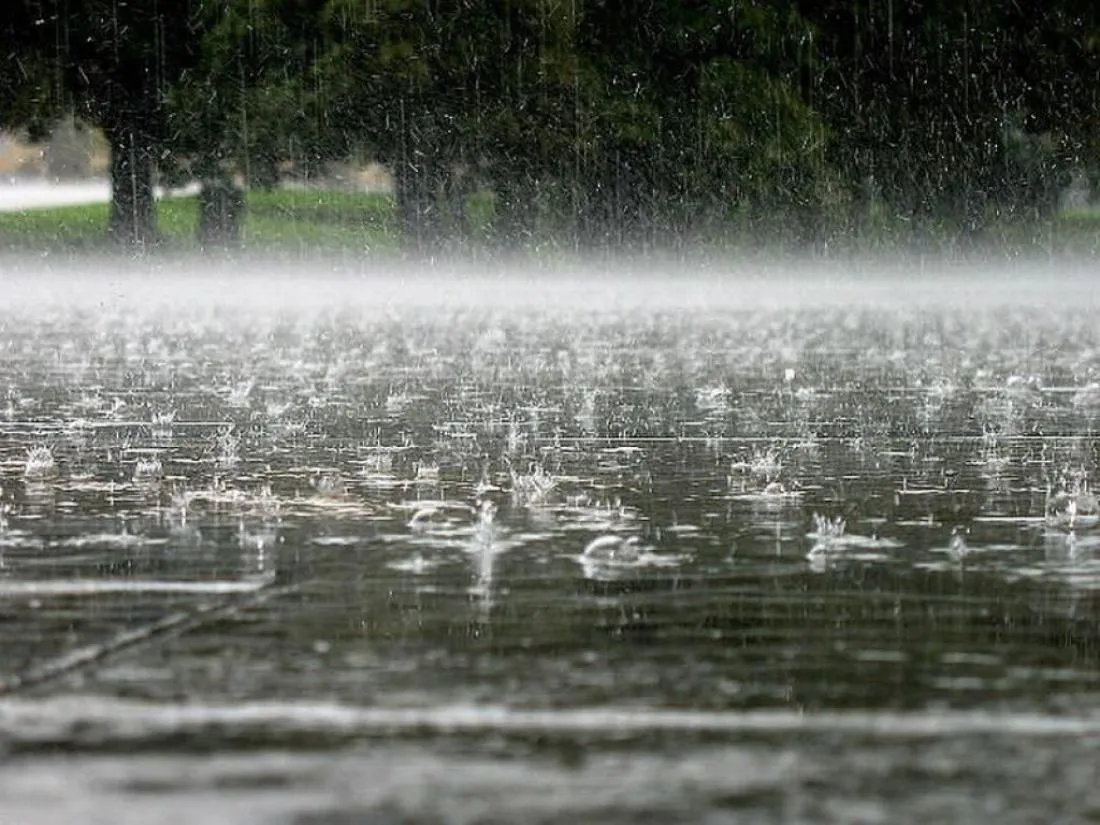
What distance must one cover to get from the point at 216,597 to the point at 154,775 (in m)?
2.01

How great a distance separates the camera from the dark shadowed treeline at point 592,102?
47.2 m

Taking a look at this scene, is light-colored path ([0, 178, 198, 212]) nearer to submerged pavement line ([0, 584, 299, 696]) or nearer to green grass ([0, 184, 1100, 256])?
green grass ([0, 184, 1100, 256])

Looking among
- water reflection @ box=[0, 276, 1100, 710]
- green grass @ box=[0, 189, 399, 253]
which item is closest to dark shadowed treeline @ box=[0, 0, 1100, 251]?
green grass @ box=[0, 189, 399, 253]

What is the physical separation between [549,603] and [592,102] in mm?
41517

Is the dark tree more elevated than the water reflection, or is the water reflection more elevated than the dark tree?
the dark tree

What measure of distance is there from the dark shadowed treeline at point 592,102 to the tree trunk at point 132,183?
5 centimetres

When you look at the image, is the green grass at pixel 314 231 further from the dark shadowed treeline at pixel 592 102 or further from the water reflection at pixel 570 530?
the water reflection at pixel 570 530

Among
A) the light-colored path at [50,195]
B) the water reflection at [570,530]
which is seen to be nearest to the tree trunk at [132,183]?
the light-colored path at [50,195]

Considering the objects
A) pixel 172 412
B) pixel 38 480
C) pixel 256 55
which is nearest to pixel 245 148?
pixel 256 55

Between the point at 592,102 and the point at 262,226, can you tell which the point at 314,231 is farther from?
the point at 592,102

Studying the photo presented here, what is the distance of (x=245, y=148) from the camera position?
155ft

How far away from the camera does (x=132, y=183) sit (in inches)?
1978

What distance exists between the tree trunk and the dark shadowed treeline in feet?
0.16

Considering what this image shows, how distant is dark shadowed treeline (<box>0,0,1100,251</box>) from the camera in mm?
47219
